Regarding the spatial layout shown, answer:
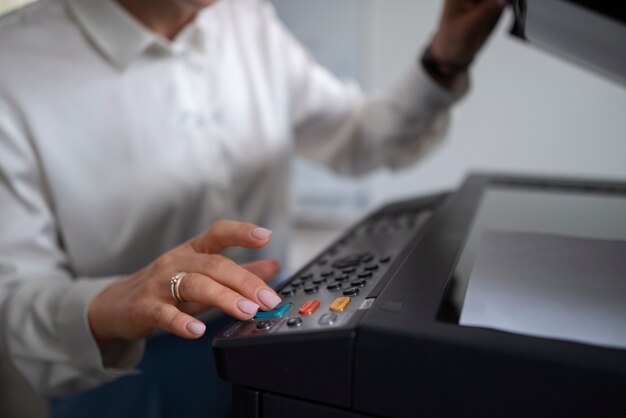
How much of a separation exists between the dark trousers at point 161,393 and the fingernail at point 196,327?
188 millimetres

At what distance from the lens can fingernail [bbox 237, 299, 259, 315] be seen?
0.34m

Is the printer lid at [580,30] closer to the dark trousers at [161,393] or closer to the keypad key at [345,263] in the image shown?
the keypad key at [345,263]

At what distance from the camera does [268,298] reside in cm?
34

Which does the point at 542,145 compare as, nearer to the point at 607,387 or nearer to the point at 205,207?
the point at 205,207

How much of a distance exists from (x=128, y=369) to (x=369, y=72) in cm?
92

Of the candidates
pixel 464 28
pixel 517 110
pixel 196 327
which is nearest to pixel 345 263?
pixel 196 327

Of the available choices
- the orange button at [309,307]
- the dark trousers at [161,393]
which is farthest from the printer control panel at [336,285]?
the dark trousers at [161,393]

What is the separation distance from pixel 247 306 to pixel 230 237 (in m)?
0.07

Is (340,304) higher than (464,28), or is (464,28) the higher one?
(464,28)

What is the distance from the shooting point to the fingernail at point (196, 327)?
351 mm

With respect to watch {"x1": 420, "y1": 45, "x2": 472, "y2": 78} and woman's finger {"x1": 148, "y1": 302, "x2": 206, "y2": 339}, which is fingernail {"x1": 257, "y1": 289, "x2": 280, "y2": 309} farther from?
watch {"x1": 420, "y1": 45, "x2": 472, "y2": 78}

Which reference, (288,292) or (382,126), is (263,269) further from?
(382,126)

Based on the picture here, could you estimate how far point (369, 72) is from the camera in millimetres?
1201

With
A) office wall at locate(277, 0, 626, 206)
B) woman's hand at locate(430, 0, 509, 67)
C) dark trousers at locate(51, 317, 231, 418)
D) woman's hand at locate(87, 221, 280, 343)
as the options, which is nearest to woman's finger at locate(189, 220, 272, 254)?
woman's hand at locate(87, 221, 280, 343)
